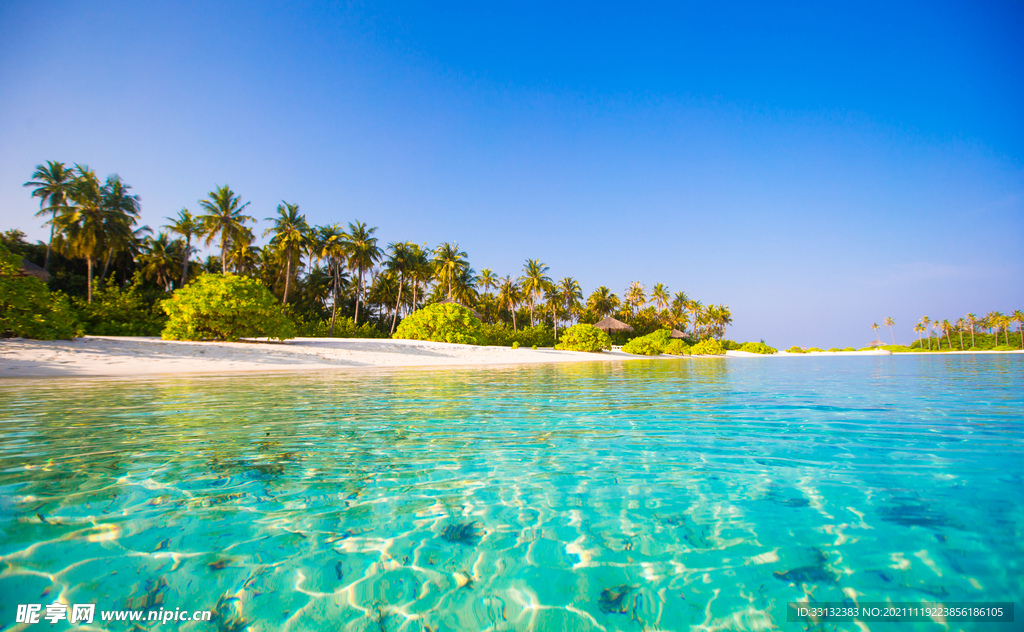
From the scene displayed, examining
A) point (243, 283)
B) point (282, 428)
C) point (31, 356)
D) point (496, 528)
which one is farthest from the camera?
point (243, 283)

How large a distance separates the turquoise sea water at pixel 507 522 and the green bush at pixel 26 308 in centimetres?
1893

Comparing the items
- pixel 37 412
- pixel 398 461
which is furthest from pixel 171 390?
pixel 398 461

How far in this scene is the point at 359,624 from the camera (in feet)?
7.25

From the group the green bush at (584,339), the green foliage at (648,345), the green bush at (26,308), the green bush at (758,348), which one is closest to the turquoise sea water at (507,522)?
the green bush at (26,308)

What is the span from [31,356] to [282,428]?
1876 cm

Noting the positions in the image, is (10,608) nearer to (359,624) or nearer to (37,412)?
(359,624)

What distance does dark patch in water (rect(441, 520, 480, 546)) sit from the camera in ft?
9.76

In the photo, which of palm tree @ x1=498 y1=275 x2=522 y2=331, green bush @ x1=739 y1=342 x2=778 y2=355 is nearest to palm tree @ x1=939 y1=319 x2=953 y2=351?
green bush @ x1=739 y1=342 x2=778 y2=355

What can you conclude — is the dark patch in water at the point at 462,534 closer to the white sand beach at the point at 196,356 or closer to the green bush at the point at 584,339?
the white sand beach at the point at 196,356

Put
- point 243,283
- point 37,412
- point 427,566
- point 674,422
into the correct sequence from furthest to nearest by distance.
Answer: point 243,283 → point 37,412 → point 674,422 → point 427,566

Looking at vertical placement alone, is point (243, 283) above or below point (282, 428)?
above

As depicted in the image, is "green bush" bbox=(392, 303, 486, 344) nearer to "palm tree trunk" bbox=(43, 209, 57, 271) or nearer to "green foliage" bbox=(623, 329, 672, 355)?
"green foliage" bbox=(623, 329, 672, 355)

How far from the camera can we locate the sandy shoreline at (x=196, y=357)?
16.5 meters

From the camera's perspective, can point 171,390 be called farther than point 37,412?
Yes
